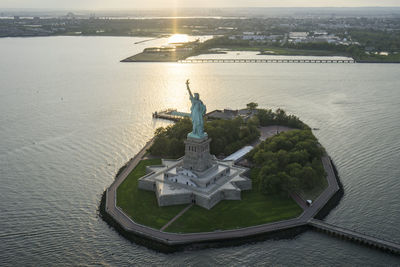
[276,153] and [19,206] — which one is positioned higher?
[276,153]

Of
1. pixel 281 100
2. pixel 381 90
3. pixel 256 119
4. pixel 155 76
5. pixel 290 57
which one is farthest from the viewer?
pixel 290 57

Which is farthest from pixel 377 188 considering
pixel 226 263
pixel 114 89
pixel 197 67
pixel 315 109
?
pixel 197 67

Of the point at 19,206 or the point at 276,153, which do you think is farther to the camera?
the point at 276,153

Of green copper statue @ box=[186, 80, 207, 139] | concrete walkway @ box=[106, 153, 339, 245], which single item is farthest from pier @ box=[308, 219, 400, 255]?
green copper statue @ box=[186, 80, 207, 139]

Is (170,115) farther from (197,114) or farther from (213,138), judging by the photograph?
(197,114)

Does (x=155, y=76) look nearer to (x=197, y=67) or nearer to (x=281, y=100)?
(x=197, y=67)

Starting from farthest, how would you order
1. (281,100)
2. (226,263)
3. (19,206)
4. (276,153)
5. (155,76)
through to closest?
1. (155,76)
2. (281,100)
3. (276,153)
4. (19,206)
5. (226,263)
